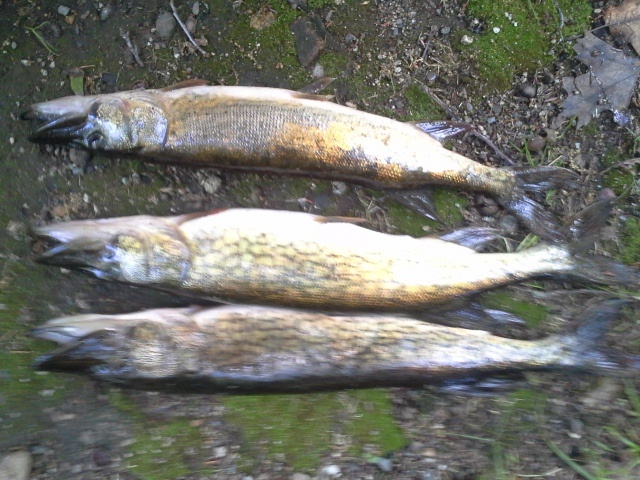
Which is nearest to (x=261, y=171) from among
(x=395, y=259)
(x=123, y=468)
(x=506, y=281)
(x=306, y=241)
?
(x=306, y=241)

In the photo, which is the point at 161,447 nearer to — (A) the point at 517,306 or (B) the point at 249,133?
(B) the point at 249,133

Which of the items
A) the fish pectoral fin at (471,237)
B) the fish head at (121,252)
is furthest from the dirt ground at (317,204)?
the fish head at (121,252)

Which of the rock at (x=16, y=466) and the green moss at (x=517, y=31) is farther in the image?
the green moss at (x=517, y=31)

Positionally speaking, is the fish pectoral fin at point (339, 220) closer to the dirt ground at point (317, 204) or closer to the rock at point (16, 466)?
the dirt ground at point (317, 204)

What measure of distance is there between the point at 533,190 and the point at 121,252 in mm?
2949

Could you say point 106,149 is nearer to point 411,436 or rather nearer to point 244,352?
point 244,352

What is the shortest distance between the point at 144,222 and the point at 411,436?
260cm

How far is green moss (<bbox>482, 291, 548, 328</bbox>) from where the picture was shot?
3725 mm

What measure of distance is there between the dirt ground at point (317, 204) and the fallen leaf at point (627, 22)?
0.10 m

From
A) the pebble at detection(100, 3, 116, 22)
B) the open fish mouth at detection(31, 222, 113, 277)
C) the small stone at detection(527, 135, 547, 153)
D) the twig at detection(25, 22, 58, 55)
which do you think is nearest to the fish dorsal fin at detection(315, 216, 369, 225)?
the open fish mouth at detection(31, 222, 113, 277)

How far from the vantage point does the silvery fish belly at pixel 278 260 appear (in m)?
3.05

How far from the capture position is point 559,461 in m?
3.81

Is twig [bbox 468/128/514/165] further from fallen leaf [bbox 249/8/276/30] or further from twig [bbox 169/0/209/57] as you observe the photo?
twig [bbox 169/0/209/57]

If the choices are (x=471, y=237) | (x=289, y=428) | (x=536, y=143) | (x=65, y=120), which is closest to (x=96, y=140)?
(x=65, y=120)
